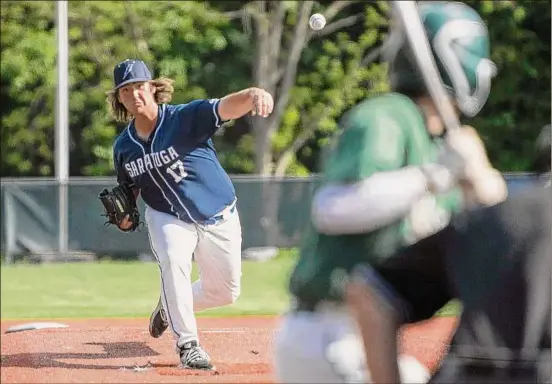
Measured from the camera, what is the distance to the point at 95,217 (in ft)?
46.2

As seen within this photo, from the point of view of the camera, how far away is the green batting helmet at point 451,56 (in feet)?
6.88

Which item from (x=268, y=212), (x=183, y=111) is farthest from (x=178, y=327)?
(x=268, y=212)

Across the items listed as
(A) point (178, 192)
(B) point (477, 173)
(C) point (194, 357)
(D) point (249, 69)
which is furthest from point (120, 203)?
(D) point (249, 69)

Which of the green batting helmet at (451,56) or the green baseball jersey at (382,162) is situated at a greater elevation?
the green batting helmet at (451,56)

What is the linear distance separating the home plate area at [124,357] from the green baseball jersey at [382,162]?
10.6ft

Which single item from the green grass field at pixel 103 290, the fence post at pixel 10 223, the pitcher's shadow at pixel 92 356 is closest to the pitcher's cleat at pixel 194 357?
the pitcher's shadow at pixel 92 356

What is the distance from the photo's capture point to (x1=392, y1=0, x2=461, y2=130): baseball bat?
6.59ft

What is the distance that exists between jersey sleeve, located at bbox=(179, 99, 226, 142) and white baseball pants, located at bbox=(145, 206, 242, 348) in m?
0.41

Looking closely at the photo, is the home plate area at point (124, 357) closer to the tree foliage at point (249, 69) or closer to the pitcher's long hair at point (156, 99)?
the pitcher's long hair at point (156, 99)

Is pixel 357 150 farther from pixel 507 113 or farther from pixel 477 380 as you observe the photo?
pixel 507 113

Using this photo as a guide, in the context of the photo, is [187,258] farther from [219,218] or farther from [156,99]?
[156,99]

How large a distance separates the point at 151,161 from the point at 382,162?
9.95 ft

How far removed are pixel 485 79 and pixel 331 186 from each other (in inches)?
13.3

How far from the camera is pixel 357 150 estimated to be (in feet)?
6.67
